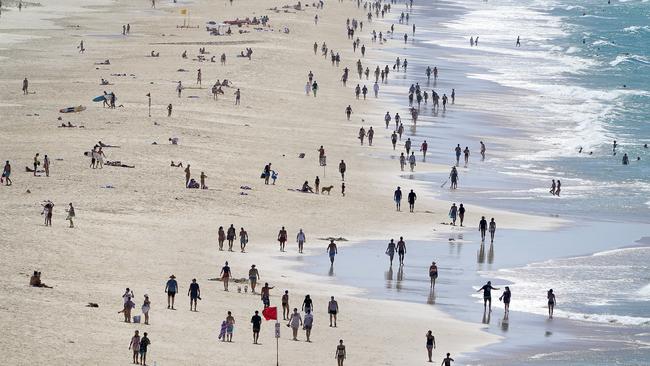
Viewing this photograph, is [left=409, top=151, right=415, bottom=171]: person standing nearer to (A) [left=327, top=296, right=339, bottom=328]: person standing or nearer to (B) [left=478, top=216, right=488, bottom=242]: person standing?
(B) [left=478, top=216, right=488, bottom=242]: person standing

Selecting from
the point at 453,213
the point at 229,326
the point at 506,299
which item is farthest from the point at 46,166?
the point at 506,299

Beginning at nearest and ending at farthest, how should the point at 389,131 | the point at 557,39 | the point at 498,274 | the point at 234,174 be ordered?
the point at 498,274 → the point at 234,174 → the point at 389,131 → the point at 557,39

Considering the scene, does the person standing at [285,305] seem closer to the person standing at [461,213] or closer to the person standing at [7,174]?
the person standing at [461,213]

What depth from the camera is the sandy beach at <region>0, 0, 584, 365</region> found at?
1267 inches

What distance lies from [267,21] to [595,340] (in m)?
85.5

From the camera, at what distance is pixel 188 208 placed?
47500mm

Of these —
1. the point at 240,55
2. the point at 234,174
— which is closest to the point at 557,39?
the point at 240,55

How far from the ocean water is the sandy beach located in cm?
277

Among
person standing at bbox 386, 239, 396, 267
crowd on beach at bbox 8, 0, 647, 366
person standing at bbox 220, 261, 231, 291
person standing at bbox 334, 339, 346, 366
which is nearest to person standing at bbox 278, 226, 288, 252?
crowd on beach at bbox 8, 0, 647, 366

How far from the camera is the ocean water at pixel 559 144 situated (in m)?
39.3

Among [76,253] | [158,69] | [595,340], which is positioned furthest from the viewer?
[158,69]

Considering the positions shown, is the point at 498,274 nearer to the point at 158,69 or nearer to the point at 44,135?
the point at 44,135

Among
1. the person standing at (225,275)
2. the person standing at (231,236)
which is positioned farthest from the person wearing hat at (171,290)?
the person standing at (231,236)

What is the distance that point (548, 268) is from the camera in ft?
143
